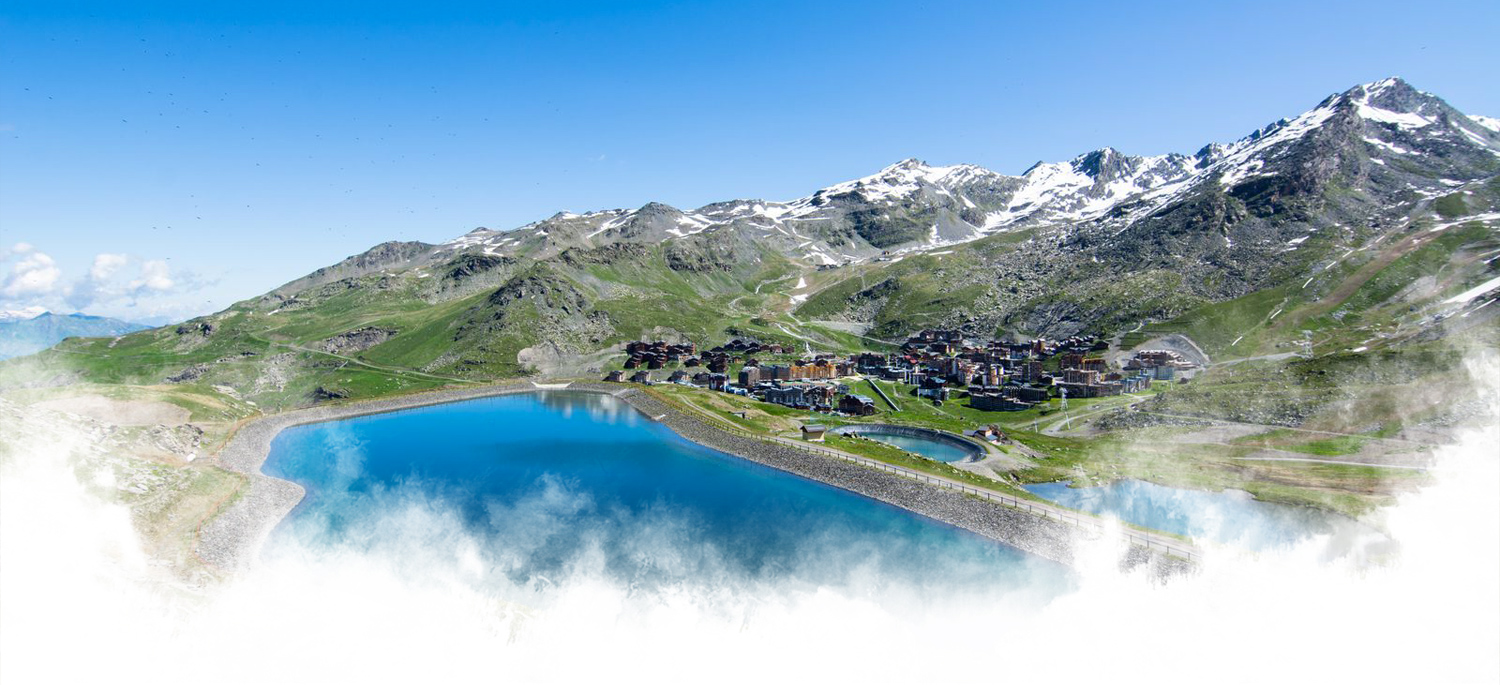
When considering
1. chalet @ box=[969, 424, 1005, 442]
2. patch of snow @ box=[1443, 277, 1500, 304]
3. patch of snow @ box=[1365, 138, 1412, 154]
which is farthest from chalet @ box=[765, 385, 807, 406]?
patch of snow @ box=[1365, 138, 1412, 154]

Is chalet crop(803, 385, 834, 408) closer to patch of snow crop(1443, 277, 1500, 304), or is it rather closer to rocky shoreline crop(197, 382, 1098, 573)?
rocky shoreline crop(197, 382, 1098, 573)

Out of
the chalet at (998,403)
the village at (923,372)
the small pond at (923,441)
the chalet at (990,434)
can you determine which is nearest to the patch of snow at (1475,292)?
the village at (923,372)

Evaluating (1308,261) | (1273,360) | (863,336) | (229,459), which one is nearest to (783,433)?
(229,459)

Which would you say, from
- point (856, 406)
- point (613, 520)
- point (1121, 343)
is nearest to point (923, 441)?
point (856, 406)

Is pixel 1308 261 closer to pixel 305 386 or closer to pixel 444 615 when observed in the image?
pixel 444 615

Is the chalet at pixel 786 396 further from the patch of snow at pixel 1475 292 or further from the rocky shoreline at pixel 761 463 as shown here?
the patch of snow at pixel 1475 292

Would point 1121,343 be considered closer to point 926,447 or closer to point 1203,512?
point 926,447
